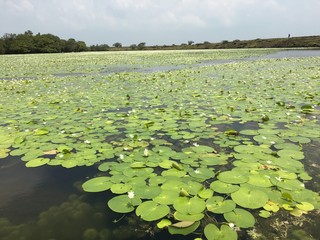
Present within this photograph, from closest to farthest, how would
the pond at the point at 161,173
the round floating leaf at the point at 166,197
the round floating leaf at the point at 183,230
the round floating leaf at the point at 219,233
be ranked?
the round floating leaf at the point at 219,233, the round floating leaf at the point at 183,230, the pond at the point at 161,173, the round floating leaf at the point at 166,197

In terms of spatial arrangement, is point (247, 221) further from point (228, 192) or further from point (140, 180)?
point (140, 180)

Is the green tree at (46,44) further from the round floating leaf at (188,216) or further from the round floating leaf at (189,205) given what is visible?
the round floating leaf at (188,216)

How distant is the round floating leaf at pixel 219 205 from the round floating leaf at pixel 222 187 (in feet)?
0.48

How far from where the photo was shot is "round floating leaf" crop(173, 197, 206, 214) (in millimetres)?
2676

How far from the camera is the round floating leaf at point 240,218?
2.48 metres

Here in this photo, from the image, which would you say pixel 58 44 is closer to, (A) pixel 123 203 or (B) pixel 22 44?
(B) pixel 22 44

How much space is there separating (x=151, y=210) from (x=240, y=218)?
33.8 inches

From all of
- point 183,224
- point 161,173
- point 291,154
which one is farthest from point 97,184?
point 291,154

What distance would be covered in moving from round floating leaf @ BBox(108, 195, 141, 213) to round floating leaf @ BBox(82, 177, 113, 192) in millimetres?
322

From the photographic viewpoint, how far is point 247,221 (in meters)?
2.52

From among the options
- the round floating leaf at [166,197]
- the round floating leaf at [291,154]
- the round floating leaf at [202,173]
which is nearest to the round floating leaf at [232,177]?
the round floating leaf at [202,173]

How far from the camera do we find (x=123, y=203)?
9.43 ft

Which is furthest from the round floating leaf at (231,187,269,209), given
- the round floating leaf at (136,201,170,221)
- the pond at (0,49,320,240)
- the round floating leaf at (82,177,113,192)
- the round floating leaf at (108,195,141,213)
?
the round floating leaf at (82,177,113,192)

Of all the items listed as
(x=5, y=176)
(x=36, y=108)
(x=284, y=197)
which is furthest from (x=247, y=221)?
(x=36, y=108)
